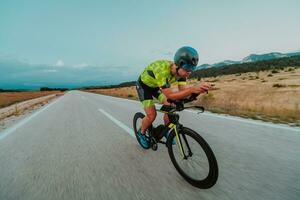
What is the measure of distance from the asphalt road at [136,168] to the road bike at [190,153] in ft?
0.43

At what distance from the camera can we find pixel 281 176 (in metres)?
3.21

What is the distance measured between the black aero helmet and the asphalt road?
1585mm

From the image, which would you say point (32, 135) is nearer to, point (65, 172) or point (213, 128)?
point (65, 172)

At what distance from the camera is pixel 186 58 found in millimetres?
3250

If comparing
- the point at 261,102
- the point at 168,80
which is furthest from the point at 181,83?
the point at 261,102

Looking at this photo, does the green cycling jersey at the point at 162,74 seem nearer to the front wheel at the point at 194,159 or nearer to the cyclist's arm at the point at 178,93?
the cyclist's arm at the point at 178,93

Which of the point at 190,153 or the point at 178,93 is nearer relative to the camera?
the point at 178,93

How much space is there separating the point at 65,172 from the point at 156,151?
5.66 feet

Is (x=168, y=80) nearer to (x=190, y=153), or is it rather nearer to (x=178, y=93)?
(x=178, y=93)

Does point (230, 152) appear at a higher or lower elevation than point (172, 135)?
lower

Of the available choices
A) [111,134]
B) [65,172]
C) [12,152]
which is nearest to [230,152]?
[65,172]

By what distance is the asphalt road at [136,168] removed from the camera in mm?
2934

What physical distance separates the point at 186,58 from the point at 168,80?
1.75 ft

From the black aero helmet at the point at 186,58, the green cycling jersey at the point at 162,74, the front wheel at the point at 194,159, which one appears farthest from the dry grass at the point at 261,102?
the front wheel at the point at 194,159
